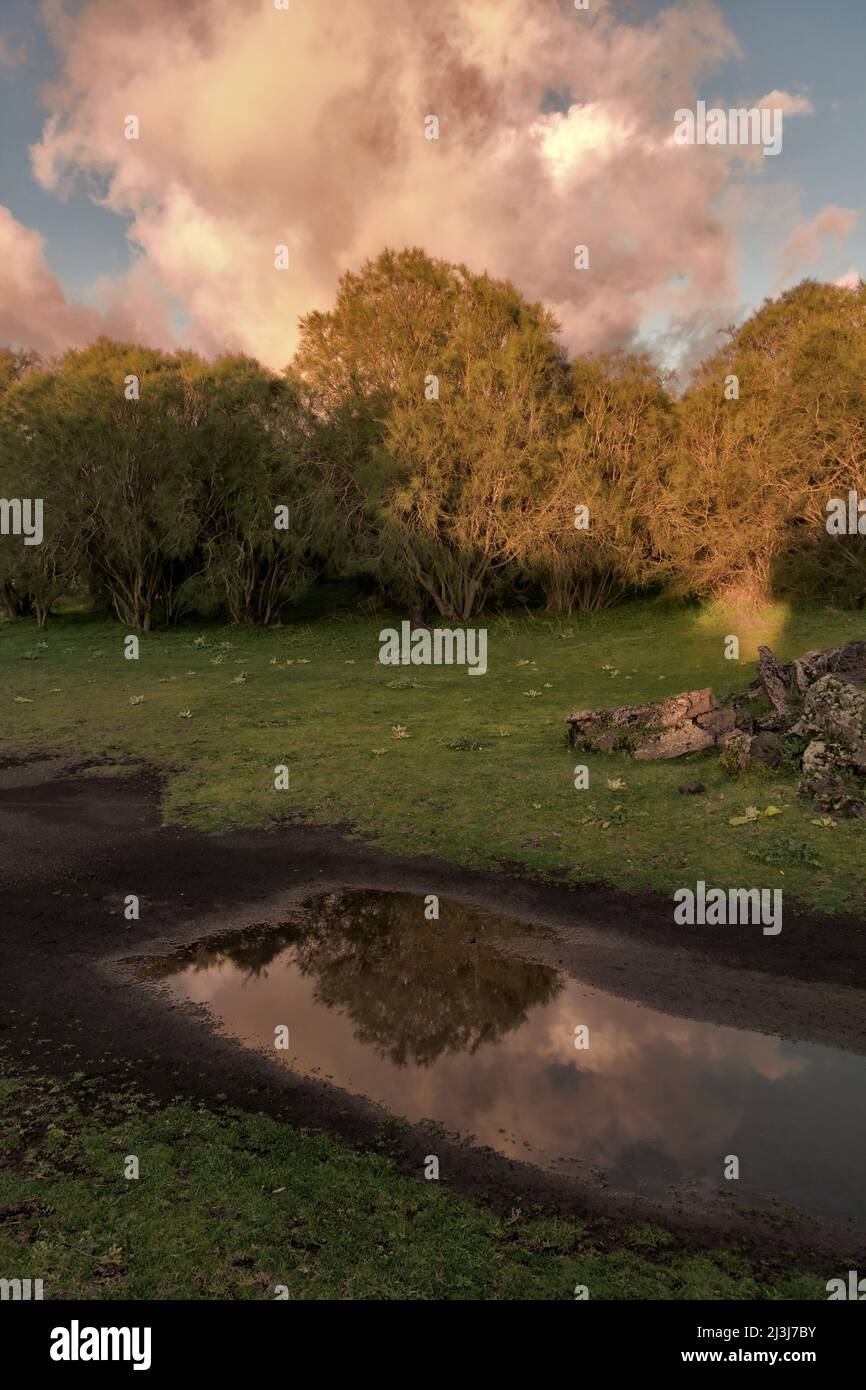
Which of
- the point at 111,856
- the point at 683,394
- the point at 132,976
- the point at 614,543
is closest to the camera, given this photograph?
the point at 132,976

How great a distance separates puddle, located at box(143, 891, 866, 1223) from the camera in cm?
721

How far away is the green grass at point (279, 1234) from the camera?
5.79 m

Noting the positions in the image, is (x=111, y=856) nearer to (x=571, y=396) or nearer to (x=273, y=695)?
(x=273, y=695)

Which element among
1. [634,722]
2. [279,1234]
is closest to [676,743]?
[634,722]

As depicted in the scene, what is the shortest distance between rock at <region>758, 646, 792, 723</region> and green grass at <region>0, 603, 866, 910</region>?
108 inches

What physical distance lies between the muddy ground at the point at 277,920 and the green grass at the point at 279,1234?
0.33 meters

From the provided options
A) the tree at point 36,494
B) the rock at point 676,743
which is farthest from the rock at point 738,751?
the tree at point 36,494

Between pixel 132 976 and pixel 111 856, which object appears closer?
pixel 132 976

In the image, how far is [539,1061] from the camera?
8.80 m

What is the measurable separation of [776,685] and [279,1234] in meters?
17.7

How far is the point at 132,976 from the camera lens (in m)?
10.8

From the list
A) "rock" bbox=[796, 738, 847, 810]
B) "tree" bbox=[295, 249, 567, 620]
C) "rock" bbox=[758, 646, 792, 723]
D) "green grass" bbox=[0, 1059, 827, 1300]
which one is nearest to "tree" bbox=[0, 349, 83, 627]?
"tree" bbox=[295, 249, 567, 620]
